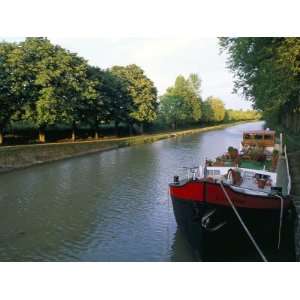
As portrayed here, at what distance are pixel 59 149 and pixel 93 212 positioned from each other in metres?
20.3

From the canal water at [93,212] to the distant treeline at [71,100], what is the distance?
7434mm

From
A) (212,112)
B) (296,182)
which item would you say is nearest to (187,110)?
(212,112)

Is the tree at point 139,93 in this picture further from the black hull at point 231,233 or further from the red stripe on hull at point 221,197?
the red stripe on hull at point 221,197

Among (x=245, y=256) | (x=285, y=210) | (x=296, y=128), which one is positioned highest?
(x=296, y=128)

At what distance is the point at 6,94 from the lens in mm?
39938

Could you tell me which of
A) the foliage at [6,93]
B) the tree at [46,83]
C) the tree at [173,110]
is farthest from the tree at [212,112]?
the foliage at [6,93]

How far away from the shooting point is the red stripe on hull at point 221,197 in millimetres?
13031

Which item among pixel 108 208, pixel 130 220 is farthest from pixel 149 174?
pixel 130 220

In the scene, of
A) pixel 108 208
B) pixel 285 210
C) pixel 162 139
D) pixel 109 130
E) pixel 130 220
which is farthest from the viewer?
pixel 109 130

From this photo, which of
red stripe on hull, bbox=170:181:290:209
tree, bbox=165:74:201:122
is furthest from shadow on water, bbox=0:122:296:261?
tree, bbox=165:74:201:122

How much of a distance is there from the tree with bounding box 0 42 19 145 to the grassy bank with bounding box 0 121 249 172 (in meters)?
4.73

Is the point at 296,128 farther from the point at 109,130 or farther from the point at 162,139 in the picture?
the point at 109,130

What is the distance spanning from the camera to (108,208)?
20.1 m

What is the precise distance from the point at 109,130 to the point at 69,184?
89.9 ft
